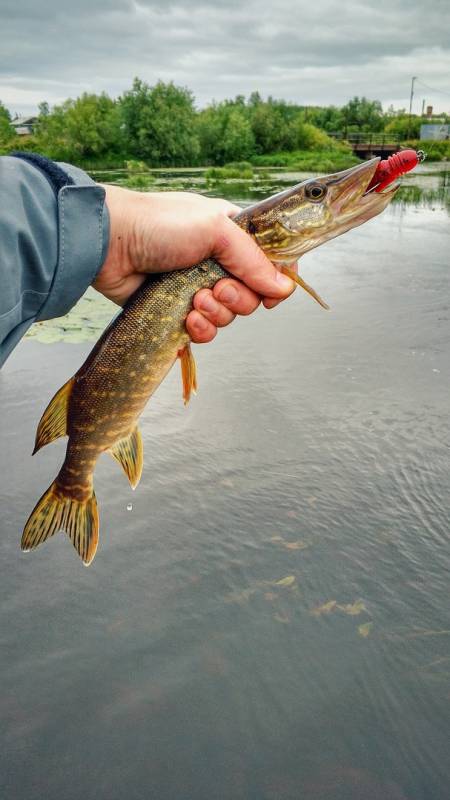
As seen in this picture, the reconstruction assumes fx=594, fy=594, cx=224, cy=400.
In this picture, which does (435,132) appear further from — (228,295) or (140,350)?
(140,350)

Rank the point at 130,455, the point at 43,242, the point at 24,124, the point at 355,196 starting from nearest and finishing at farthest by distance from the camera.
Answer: the point at 43,242 < the point at 355,196 < the point at 130,455 < the point at 24,124

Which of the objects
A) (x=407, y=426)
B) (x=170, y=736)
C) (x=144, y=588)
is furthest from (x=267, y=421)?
(x=170, y=736)

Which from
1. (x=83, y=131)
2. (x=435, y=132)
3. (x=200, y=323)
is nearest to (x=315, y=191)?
(x=200, y=323)

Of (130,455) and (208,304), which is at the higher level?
(208,304)

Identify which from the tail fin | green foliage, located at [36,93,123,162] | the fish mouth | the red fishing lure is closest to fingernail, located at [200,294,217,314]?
the fish mouth

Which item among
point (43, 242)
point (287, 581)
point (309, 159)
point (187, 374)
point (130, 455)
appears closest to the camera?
point (43, 242)

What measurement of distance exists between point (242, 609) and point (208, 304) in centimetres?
153

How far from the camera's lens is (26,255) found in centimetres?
168

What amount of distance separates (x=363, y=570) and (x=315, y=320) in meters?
4.40

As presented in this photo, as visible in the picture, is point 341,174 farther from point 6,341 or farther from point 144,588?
point 144,588

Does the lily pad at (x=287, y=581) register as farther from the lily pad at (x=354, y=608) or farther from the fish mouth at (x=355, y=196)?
the fish mouth at (x=355, y=196)

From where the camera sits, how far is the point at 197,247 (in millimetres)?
1949

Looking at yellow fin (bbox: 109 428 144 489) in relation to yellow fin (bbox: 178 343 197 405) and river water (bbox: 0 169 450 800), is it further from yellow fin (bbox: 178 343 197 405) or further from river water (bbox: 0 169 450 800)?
river water (bbox: 0 169 450 800)

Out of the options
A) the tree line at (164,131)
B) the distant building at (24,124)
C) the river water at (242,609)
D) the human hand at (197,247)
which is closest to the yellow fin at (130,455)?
the human hand at (197,247)
